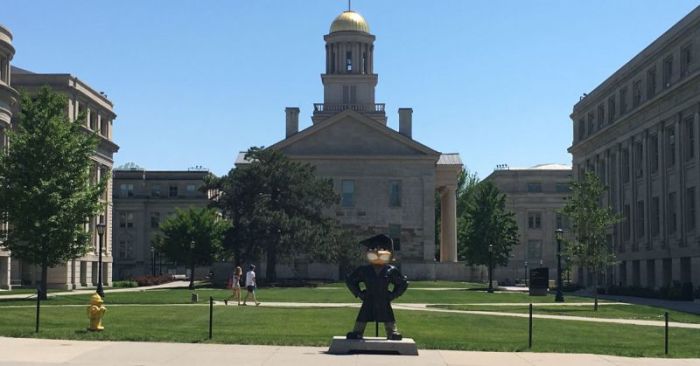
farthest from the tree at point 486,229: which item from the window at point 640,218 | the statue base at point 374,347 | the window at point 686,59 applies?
the statue base at point 374,347

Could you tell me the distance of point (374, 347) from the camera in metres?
20.8

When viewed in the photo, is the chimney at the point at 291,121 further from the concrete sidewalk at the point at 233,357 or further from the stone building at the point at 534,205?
the concrete sidewalk at the point at 233,357

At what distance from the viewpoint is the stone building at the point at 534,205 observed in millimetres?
130250

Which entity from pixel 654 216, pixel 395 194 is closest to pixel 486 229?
pixel 395 194

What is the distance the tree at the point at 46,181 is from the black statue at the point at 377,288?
29.5m

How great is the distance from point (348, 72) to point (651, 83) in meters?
50.1

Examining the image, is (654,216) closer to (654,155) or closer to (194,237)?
(654,155)

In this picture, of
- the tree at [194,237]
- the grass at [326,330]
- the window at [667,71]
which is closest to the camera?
the grass at [326,330]

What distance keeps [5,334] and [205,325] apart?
614 centimetres

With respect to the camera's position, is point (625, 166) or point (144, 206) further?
point (144, 206)

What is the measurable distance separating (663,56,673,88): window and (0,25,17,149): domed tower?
132 feet

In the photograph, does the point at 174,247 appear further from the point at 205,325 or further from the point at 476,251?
the point at 205,325

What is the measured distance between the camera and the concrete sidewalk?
19188mm

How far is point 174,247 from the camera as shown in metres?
90.2
